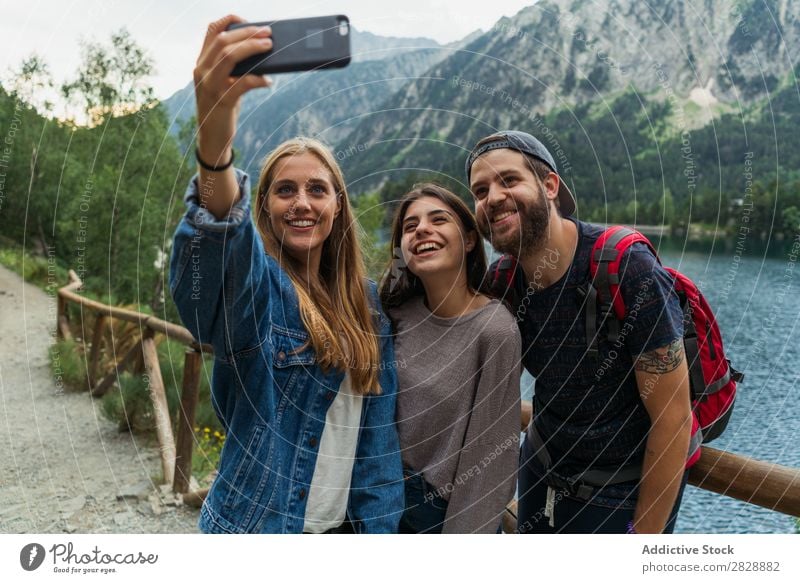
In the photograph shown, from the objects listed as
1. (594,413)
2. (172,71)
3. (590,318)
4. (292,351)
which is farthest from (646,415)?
(172,71)

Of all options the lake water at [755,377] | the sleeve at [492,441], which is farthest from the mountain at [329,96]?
the lake water at [755,377]

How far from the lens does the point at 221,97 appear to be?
79 cm

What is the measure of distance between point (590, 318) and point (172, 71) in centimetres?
107

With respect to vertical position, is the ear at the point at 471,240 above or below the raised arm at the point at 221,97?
below

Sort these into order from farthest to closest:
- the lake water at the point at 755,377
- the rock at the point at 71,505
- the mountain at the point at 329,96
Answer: the rock at the point at 71,505 → the lake water at the point at 755,377 → the mountain at the point at 329,96

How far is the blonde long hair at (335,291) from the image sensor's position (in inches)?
44.1

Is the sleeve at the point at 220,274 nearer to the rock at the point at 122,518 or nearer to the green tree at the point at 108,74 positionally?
the green tree at the point at 108,74

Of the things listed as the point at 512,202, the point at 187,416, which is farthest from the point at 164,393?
the point at 512,202

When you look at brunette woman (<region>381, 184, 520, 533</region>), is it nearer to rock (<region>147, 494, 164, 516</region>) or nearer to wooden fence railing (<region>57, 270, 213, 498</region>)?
wooden fence railing (<region>57, 270, 213, 498</region>)

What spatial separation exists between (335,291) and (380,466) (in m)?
0.34

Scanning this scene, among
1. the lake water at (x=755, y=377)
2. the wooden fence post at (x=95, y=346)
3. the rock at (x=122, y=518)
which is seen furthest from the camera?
the wooden fence post at (x=95, y=346)

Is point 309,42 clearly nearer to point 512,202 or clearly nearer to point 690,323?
point 512,202

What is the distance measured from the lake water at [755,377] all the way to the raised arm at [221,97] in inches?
46.2

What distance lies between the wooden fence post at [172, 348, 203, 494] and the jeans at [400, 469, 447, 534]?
1786 millimetres
